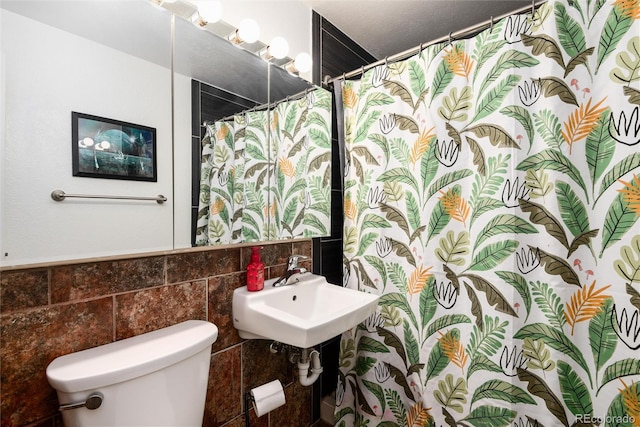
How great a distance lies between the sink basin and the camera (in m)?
0.94

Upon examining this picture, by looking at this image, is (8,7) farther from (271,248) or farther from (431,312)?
(431,312)

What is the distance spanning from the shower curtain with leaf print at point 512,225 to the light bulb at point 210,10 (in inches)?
30.1

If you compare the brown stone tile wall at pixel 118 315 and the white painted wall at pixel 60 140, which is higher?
the white painted wall at pixel 60 140

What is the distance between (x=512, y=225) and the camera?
1040mm

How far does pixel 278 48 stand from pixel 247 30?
178 mm

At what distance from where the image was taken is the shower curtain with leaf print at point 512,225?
90 centimetres

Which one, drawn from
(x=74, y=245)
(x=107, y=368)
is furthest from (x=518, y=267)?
(x=74, y=245)

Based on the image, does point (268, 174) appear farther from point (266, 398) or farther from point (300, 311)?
point (266, 398)

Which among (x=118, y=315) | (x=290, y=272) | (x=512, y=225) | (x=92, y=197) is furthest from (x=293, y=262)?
(x=512, y=225)

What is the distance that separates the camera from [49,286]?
28.5 inches

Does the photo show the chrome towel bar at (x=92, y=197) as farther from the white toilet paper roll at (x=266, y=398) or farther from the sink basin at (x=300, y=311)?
the white toilet paper roll at (x=266, y=398)

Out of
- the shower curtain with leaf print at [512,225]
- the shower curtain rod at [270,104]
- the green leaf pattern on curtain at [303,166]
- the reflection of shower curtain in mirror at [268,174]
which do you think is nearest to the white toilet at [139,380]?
the reflection of shower curtain in mirror at [268,174]

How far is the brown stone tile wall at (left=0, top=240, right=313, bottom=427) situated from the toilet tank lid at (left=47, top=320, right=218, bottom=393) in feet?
0.16

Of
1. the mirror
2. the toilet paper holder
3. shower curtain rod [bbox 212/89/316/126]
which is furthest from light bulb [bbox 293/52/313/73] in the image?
the toilet paper holder
